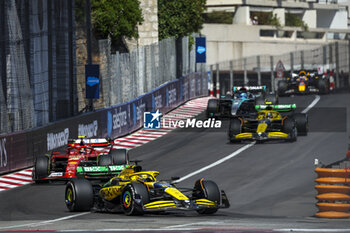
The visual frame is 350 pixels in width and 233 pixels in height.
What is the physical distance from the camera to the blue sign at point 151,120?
3903cm

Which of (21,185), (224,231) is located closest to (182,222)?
(224,231)

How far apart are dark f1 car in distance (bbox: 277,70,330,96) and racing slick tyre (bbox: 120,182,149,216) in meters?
31.5

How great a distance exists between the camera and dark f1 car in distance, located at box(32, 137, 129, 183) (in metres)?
24.2

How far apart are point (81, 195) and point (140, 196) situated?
197 centimetres

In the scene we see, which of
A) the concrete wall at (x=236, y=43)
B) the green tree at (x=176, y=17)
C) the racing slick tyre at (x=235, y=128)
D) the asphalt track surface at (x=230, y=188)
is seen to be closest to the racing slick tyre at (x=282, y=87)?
the asphalt track surface at (x=230, y=188)

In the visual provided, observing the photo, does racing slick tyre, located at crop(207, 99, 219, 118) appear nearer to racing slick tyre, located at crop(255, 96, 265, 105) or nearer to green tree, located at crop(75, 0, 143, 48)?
racing slick tyre, located at crop(255, 96, 265, 105)

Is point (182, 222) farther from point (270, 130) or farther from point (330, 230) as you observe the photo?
point (270, 130)

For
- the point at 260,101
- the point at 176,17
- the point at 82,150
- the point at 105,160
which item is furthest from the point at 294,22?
the point at 105,160

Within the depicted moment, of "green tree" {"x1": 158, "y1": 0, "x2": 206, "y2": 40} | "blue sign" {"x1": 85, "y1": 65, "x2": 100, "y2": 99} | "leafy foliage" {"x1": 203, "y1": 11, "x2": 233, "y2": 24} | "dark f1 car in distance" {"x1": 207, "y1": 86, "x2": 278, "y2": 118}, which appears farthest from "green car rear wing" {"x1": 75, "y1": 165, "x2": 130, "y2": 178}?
"leafy foliage" {"x1": 203, "y1": 11, "x2": 233, "y2": 24}

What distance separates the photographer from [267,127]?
31.2 metres

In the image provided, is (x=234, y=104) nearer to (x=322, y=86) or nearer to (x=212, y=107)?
(x=212, y=107)

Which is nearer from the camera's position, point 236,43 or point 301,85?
point 301,85

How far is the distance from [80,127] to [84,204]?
45.3 feet

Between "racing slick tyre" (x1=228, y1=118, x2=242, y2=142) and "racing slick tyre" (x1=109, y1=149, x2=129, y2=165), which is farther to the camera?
"racing slick tyre" (x1=228, y1=118, x2=242, y2=142)
